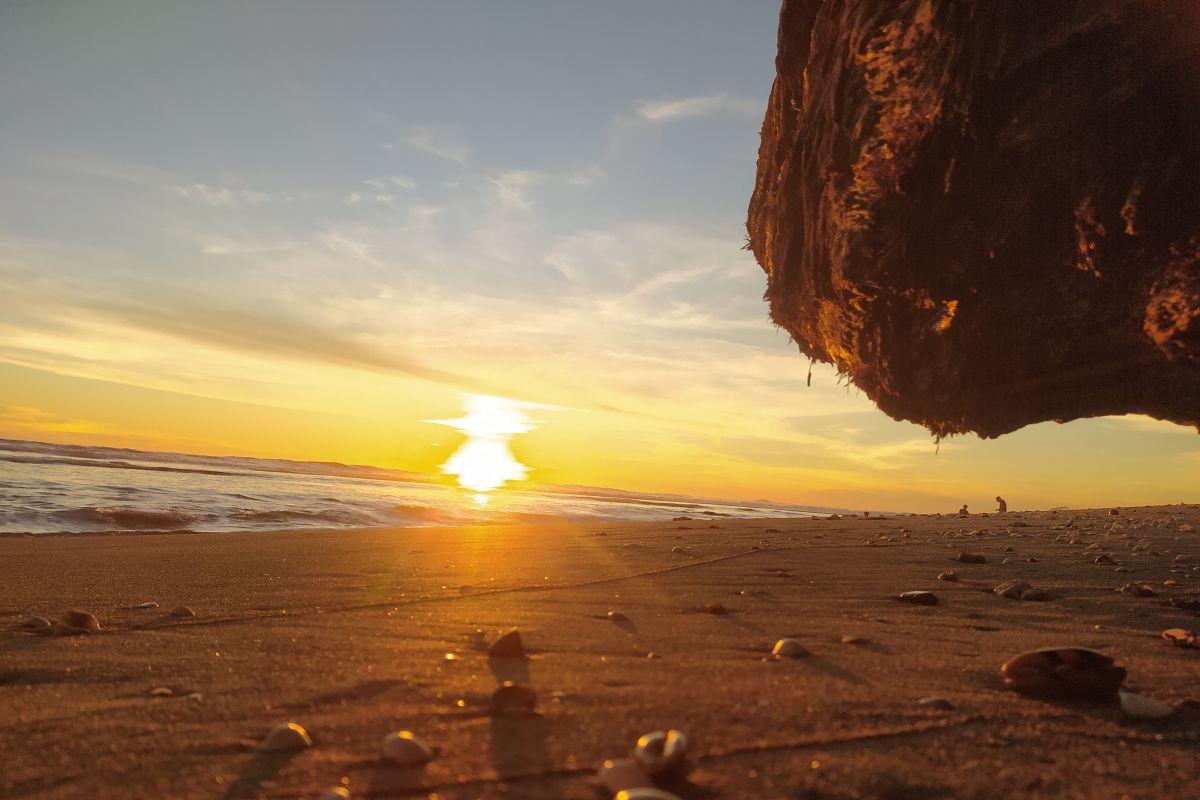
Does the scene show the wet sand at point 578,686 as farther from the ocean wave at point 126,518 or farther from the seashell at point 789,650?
the ocean wave at point 126,518

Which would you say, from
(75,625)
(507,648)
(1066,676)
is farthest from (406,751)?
(75,625)

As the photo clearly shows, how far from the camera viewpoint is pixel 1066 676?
228cm

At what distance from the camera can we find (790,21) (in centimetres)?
633

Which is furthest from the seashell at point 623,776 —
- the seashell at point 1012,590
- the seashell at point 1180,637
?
the seashell at point 1012,590

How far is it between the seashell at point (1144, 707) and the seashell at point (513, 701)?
1.84 metres

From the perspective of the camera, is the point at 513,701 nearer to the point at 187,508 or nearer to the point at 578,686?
the point at 578,686

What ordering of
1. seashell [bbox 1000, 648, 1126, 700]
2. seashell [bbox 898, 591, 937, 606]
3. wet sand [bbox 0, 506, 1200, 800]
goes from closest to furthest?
wet sand [bbox 0, 506, 1200, 800] → seashell [bbox 1000, 648, 1126, 700] → seashell [bbox 898, 591, 937, 606]

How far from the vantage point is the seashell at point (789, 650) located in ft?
9.00

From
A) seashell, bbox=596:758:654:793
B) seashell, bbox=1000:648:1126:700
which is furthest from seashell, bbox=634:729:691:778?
seashell, bbox=1000:648:1126:700

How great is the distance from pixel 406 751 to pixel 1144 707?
2209 mm

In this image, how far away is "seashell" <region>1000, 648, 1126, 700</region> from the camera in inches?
89.3

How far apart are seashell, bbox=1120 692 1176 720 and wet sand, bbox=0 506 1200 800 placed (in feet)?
0.15

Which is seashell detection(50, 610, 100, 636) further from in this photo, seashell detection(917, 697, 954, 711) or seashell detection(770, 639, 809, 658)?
seashell detection(917, 697, 954, 711)

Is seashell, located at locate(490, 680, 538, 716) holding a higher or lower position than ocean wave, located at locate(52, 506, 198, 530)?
higher
